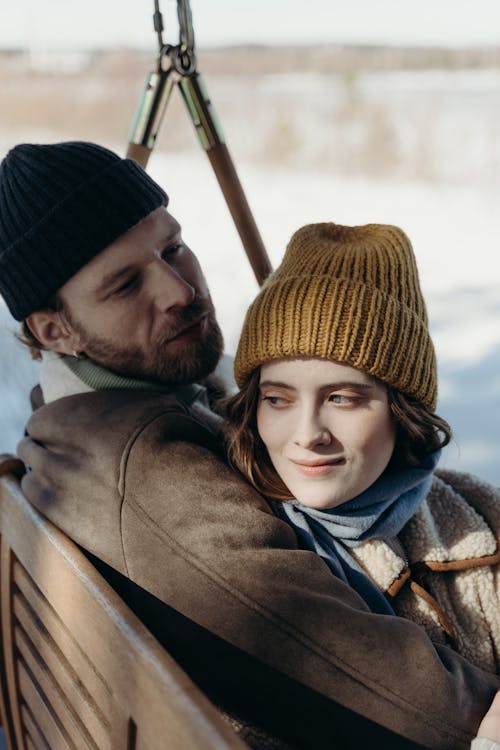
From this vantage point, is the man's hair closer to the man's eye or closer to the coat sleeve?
the coat sleeve

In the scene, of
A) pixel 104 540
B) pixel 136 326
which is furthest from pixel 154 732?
pixel 136 326

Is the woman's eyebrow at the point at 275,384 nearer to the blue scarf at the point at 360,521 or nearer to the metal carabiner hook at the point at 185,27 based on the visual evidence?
the blue scarf at the point at 360,521

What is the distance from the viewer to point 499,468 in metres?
2.99

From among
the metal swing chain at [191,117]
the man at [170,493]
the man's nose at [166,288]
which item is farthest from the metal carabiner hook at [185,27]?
the man's nose at [166,288]

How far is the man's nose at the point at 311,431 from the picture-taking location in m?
1.00

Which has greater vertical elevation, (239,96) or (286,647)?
(239,96)

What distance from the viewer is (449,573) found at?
114cm

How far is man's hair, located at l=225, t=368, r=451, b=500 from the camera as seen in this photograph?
1064mm

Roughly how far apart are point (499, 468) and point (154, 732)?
7.89 feet

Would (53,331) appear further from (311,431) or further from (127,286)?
(311,431)

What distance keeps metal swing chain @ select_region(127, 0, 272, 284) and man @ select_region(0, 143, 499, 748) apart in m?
0.37

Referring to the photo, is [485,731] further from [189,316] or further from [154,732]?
[189,316]

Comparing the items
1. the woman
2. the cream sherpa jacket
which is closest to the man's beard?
the woman

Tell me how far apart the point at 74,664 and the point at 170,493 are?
24cm
